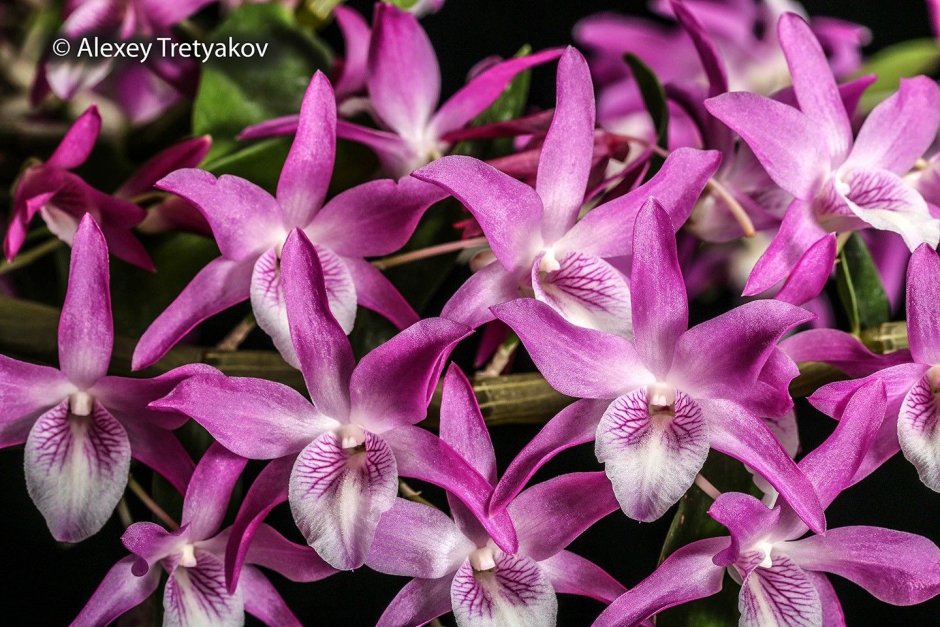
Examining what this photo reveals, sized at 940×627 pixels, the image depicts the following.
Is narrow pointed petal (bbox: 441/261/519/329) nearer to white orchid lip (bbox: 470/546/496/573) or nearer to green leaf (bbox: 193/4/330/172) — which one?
white orchid lip (bbox: 470/546/496/573)

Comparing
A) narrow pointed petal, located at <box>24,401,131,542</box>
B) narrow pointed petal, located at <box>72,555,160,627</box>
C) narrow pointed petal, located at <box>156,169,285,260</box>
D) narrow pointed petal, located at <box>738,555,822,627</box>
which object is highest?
narrow pointed petal, located at <box>156,169,285,260</box>

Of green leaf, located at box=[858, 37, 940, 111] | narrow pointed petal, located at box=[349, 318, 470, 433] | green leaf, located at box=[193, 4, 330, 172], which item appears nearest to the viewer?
narrow pointed petal, located at box=[349, 318, 470, 433]

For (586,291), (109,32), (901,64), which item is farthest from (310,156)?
(901,64)

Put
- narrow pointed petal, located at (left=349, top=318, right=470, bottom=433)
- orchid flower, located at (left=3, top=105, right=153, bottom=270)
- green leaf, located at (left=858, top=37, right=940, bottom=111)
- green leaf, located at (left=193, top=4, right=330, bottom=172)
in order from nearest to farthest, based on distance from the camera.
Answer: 1. narrow pointed petal, located at (left=349, top=318, right=470, bottom=433)
2. orchid flower, located at (left=3, top=105, right=153, bottom=270)
3. green leaf, located at (left=193, top=4, right=330, bottom=172)
4. green leaf, located at (left=858, top=37, right=940, bottom=111)

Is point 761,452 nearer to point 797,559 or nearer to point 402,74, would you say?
point 797,559

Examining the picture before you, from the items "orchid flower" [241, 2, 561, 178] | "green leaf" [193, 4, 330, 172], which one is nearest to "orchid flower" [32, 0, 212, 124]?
"green leaf" [193, 4, 330, 172]

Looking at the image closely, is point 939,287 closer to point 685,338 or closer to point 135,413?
point 685,338

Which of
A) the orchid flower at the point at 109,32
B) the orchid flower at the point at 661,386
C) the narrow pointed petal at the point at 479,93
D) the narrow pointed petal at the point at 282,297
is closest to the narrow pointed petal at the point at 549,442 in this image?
the orchid flower at the point at 661,386
